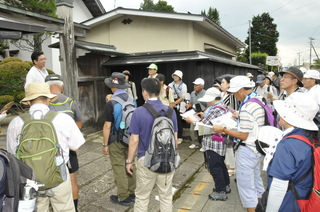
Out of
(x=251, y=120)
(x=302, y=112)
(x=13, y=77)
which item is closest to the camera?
(x=302, y=112)

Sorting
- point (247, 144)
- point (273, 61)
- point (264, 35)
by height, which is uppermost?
point (264, 35)

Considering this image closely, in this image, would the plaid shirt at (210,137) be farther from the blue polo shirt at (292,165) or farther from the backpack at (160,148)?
the blue polo shirt at (292,165)

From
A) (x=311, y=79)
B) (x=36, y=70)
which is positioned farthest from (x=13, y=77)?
(x=311, y=79)

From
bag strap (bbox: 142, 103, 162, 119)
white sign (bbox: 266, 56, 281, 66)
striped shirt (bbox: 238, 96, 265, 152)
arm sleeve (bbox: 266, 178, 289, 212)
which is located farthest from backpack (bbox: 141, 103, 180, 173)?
white sign (bbox: 266, 56, 281, 66)

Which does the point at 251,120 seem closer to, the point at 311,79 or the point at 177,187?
the point at 177,187

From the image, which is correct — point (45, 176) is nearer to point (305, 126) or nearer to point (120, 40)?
point (305, 126)

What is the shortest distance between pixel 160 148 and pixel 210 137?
142 centimetres

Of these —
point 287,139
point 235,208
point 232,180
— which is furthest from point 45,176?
point 232,180

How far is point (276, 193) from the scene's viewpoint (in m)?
1.98

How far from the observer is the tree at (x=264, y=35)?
46.3 m

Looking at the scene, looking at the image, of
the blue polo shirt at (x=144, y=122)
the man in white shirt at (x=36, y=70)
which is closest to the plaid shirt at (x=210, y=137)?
the blue polo shirt at (x=144, y=122)

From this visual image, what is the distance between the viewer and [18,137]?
2480 millimetres

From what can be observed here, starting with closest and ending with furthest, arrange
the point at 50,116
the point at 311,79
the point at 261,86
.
Answer: the point at 50,116 → the point at 311,79 → the point at 261,86

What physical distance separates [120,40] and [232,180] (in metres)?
9.46
